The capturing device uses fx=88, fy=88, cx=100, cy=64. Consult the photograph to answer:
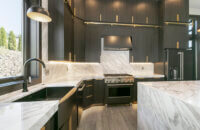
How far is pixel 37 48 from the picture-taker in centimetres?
154

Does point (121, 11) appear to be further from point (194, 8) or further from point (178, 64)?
point (194, 8)

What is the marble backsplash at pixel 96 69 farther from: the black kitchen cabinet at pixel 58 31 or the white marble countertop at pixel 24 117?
the white marble countertop at pixel 24 117

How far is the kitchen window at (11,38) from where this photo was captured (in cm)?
104

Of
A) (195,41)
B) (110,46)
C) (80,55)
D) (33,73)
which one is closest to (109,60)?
(110,46)

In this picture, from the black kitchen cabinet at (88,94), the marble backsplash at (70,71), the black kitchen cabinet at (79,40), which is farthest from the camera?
the black kitchen cabinet at (79,40)

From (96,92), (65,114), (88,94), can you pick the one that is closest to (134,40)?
(96,92)

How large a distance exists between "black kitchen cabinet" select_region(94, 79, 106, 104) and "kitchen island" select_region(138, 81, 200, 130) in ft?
4.16

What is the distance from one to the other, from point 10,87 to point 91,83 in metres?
1.68

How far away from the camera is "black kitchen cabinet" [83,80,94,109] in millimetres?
2301

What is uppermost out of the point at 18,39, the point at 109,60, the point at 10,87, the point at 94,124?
the point at 18,39

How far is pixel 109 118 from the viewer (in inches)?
79.0

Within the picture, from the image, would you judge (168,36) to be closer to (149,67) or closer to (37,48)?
(149,67)

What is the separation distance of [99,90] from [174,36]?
9.54 feet

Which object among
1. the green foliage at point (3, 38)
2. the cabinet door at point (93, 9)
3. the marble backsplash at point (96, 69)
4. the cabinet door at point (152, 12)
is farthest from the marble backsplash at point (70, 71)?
the cabinet door at point (152, 12)
